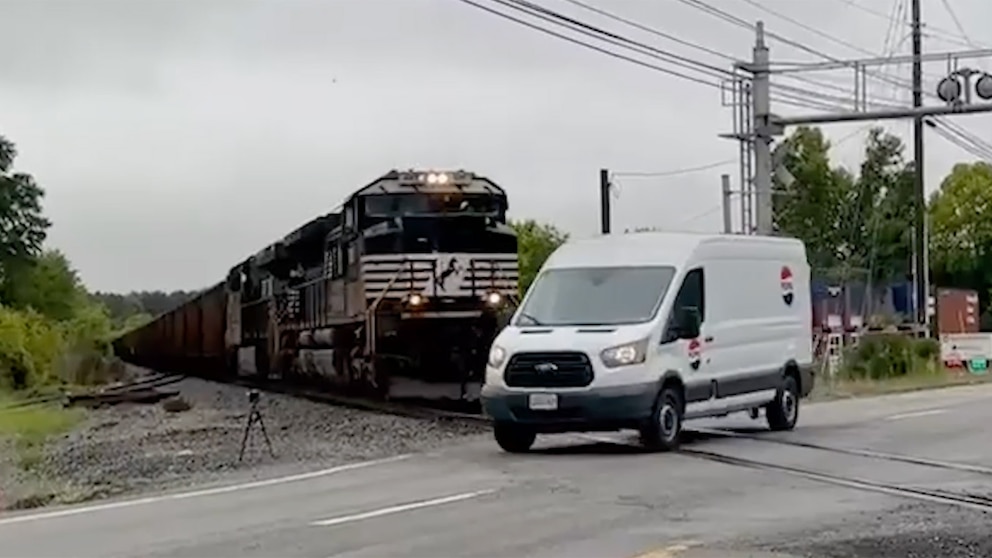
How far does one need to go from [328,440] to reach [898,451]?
24.0 feet

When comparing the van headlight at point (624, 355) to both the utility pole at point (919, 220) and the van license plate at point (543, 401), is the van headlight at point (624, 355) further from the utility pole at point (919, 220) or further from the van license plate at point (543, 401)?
the utility pole at point (919, 220)

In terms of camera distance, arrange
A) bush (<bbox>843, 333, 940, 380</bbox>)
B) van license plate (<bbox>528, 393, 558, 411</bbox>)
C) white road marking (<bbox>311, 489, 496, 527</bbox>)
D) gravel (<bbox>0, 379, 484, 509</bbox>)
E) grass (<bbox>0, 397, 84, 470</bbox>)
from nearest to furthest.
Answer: white road marking (<bbox>311, 489, 496, 527</bbox>) → gravel (<bbox>0, 379, 484, 509</bbox>) → van license plate (<bbox>528, 393, 558, 411</bbox>) → grass (<bbox>0, 397, 84, 470</bbox>) → bush (<bbox>843, 333, 940, 380</bbox>)

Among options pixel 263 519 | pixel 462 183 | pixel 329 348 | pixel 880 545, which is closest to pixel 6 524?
pixel 263 519

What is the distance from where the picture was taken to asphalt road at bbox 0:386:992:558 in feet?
35.8

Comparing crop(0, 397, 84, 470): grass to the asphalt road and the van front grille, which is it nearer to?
the asphalt road

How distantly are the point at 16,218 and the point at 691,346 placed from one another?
214 feet

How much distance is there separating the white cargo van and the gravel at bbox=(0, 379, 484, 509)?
6.81 ft

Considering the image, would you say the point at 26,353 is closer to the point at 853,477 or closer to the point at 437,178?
the point at 437,178

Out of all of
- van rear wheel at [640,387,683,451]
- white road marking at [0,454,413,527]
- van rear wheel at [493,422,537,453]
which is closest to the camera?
white road marking at [0,454,413,527]

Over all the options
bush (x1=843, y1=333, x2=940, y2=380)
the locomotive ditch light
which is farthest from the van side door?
bush (x1=843, y1=333, x2=940, y2=380)

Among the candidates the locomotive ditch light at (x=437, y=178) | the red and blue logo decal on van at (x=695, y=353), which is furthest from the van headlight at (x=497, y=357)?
the locomotive ditch light at (x=437, y=178)

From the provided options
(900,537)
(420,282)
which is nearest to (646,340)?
(900,537)

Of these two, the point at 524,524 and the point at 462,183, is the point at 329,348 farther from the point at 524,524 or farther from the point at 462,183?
the point at 524,524

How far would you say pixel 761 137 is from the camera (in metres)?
32.5
